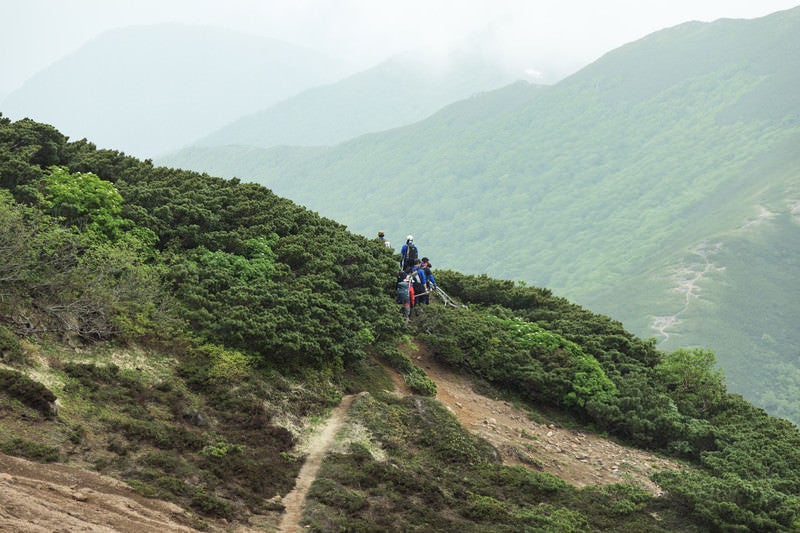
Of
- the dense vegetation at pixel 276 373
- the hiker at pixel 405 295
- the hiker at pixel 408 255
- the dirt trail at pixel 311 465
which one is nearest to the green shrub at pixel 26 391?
the dense vegetation at pixel 276 373

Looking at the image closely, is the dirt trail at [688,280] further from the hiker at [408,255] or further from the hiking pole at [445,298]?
the hiker at [408,255]

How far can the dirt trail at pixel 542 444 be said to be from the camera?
14.9 metres

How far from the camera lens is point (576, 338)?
21.4 metres

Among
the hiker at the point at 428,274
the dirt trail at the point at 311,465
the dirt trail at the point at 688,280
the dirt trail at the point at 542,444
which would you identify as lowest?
the dirt trail at the point at 311,465

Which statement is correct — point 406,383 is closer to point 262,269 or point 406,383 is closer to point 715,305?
point 262,269

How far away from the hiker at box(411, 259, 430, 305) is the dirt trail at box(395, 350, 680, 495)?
2323mm

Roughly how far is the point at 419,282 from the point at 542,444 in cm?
619

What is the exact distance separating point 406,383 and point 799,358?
141 meters

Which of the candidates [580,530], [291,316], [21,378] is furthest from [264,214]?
[580,530]

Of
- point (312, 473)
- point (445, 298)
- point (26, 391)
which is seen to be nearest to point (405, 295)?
point (445, 298)

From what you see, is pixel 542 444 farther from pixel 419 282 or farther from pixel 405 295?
pixel 419 282

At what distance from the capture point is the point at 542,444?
16.1 metres

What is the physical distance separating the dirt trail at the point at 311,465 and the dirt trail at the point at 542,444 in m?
3.17

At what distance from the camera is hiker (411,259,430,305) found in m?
20.3
